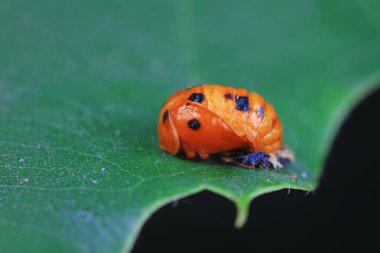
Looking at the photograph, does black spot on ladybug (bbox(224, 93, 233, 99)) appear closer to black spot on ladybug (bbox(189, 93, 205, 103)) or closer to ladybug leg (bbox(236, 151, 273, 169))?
black spot on ladybug (bbox(189, 93, 205, 103))

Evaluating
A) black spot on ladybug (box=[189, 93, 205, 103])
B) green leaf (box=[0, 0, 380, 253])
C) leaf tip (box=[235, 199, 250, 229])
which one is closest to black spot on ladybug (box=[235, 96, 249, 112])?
black spot on ladybug (box=[189, 93, 205, 103])

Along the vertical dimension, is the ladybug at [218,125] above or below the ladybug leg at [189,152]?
above

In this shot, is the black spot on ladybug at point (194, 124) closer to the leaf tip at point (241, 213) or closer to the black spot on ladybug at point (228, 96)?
the black spot on ladybug at point (228, 96)

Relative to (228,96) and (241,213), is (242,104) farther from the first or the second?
(241,213)

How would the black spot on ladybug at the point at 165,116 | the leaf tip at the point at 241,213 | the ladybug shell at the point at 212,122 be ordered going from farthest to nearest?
1. the black spot on ladybug at the point at 165,116
2. the ladybug shell at the point at 212,122
3. the leaf tip at the point at 241,213

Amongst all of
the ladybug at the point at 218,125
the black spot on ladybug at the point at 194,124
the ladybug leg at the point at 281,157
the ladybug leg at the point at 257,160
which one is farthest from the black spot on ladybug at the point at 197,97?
the ladybug leg at the point at 281,157

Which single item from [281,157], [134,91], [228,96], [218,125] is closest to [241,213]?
[218,125]

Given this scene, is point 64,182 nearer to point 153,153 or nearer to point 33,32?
point 153,153
